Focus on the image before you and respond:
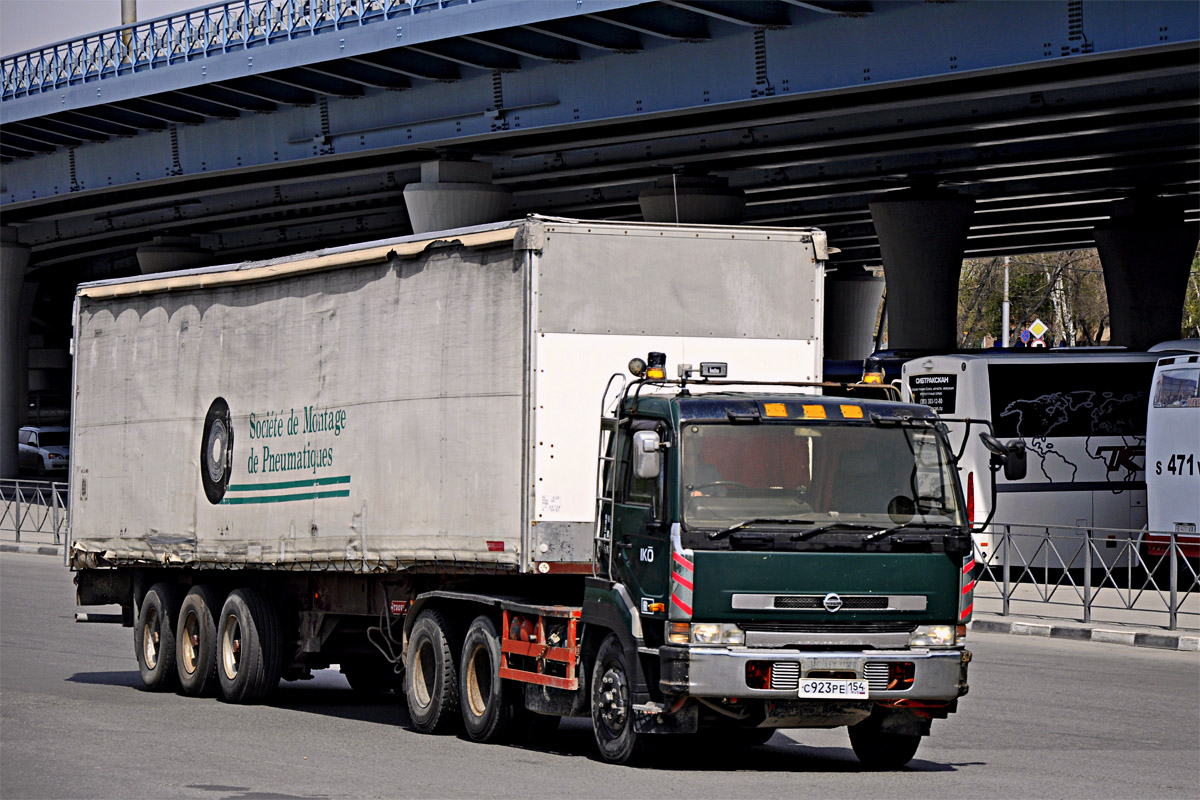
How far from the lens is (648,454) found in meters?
10.8

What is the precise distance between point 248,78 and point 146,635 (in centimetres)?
2192

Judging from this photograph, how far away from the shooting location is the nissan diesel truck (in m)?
10.6

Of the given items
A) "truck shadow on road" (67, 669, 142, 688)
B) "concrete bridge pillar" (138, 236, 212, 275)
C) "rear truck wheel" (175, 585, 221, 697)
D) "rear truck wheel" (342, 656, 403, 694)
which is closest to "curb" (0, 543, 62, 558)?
"truck shadow on road" (67, 669, 142, 688)

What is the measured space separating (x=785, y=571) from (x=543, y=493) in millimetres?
2293

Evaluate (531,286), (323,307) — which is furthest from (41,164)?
(531,286)

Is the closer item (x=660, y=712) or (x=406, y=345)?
(x=660, y=712)

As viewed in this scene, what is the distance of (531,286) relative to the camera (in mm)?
12242

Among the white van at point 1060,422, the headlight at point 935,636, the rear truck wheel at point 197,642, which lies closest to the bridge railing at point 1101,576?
the white van at point 1060,422

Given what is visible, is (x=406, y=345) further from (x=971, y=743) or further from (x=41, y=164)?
(x=41, y=164)

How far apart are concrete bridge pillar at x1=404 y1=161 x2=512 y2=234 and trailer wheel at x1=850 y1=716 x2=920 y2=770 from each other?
2815 centimetres

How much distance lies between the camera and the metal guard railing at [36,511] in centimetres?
3981

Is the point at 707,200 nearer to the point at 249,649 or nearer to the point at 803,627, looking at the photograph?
the point at 249,649

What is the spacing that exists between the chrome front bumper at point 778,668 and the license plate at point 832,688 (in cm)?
5

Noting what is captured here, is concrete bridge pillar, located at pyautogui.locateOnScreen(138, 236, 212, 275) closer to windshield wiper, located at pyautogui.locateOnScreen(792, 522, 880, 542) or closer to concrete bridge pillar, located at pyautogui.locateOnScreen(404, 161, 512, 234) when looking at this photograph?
concrete bridge pillar, located at pyautogui.locateOnScreen(404, 161, 512, 234)
